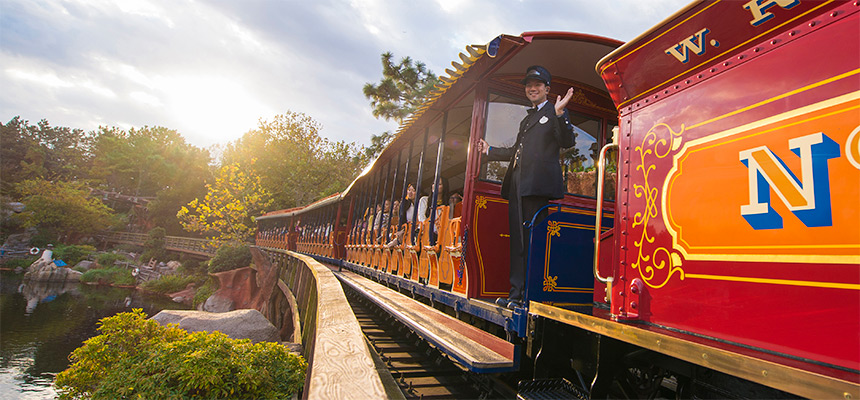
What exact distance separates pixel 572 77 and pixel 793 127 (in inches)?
127

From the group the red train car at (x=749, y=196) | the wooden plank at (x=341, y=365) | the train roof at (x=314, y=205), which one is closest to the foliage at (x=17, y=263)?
the train roof at (x=314, y=205)

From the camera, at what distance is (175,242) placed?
42500 millimetres

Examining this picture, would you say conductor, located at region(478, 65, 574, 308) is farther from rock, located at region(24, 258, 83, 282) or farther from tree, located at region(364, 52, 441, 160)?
rock, located at region(24, 258, 83, 282)

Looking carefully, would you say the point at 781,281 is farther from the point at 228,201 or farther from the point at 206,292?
the point at 228,201

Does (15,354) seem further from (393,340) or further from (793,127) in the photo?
(793,127)

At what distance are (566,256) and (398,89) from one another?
2009 centimetres

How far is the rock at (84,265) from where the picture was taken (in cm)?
3703

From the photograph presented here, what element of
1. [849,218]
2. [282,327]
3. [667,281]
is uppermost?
[849,218]

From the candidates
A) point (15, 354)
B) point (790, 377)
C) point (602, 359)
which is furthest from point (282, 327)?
point (790, 377)

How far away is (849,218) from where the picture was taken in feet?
4.34

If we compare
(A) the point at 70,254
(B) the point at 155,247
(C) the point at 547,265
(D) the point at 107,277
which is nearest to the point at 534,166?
(C) the point at 547,265

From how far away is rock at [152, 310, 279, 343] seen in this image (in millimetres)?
10969

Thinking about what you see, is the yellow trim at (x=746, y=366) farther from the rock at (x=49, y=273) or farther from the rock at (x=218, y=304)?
the rock at (x=49, y=273)

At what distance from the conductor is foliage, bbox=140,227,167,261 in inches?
1805
